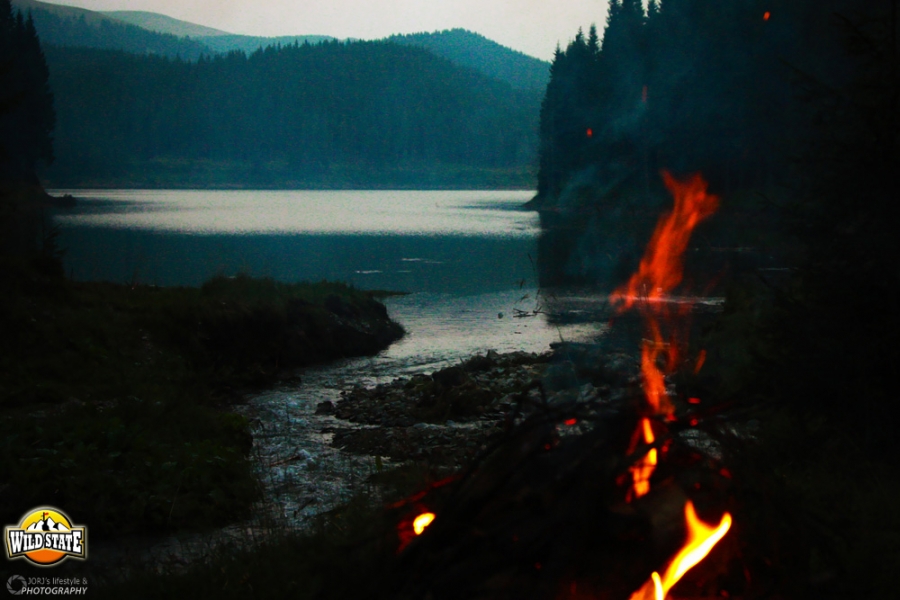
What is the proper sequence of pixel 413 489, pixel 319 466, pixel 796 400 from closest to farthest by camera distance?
pixel 413 489
pixel 796 400
pixel 319 466

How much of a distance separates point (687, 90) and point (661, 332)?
34828mm

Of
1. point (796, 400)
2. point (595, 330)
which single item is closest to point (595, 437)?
point (796, 400)

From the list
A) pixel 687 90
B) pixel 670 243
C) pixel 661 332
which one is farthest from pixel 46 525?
pixel 687 90

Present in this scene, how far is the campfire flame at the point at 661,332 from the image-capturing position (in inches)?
134

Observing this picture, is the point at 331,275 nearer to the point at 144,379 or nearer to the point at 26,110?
the point at 144,379

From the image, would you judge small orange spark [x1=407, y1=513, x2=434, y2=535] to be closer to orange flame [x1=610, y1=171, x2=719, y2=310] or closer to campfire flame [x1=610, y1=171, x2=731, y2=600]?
campfire flame [x1=610, y1=171, x2=731, y2=600]

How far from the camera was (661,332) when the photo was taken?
68.2ft

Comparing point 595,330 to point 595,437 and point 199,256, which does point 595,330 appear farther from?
point 199,256

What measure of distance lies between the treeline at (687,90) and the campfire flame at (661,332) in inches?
120

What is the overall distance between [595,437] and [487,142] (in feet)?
652

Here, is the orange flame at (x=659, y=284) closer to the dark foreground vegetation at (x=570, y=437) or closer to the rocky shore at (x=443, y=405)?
the dark foreground vegetation at (x=570, y=437)

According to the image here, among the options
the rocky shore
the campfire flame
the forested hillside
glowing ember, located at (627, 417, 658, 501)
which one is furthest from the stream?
the forested hillside

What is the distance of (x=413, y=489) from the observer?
14.6 feet

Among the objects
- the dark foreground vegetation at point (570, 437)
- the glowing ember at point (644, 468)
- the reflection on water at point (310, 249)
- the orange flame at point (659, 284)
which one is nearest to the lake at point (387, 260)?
the reflection on water at point (310, 249)
